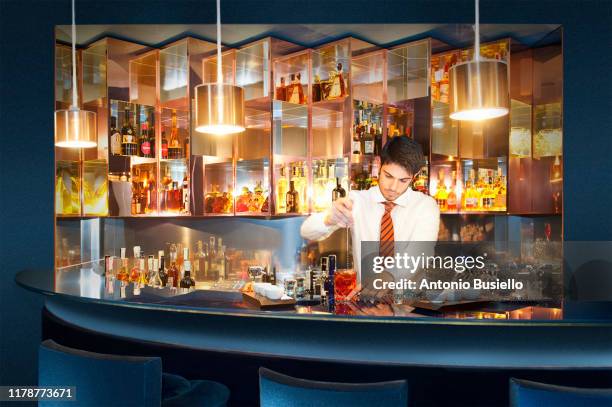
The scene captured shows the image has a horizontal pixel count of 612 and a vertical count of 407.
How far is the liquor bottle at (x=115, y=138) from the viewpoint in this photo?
153 inches

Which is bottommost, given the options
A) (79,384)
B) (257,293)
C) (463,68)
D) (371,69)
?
(79,384)

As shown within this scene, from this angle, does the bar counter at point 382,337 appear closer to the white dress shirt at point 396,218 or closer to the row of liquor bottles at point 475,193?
the white dress shirt at point 396,218

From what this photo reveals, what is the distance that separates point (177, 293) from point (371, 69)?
2529 mm

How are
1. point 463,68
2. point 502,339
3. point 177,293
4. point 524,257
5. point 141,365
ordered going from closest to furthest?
1. point 141,365
2. point 502,339
3. point 463,68
4. point 177,293
5. point 524,257

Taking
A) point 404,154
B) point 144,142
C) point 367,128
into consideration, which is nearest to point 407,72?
point 367,128

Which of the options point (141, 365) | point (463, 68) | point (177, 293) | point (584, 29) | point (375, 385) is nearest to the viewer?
point (375, 385)

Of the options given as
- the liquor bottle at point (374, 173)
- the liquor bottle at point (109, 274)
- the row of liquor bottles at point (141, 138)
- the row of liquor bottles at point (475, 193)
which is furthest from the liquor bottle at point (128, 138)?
the row of liquor bottles at point (475, 193)

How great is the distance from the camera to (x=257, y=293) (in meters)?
2.29

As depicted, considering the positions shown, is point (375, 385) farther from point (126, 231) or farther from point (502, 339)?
point (126, 231)

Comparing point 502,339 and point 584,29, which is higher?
point 584,29

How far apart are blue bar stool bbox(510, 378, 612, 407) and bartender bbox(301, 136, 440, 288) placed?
100 inches

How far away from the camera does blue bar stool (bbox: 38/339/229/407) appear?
157 centimetres

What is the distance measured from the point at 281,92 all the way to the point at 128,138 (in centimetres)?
122

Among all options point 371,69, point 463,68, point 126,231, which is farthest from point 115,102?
point 463,68
